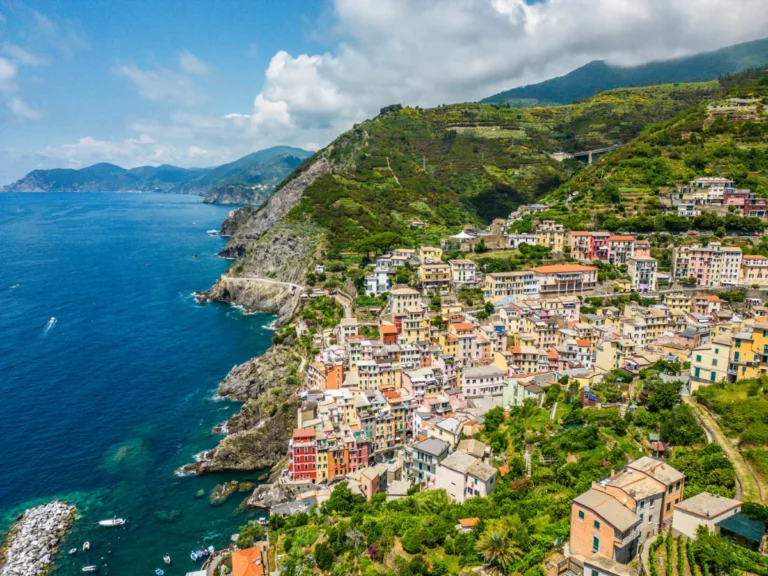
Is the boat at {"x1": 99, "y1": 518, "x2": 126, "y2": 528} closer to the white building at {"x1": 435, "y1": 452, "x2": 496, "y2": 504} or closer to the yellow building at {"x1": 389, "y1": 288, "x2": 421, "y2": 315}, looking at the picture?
the white building at {"x1": 435, "y1": 452, "x2": 496, "y2": 504}

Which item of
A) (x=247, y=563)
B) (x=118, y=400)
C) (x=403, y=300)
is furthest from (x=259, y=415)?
(x=247, y=563)

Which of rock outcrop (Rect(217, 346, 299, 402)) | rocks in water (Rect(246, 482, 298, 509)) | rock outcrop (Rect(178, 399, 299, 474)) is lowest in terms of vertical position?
rocks in water (Rect(246, 482, 298, 509))

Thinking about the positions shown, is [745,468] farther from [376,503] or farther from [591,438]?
[376,503]

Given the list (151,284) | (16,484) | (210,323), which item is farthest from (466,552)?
(151,284)

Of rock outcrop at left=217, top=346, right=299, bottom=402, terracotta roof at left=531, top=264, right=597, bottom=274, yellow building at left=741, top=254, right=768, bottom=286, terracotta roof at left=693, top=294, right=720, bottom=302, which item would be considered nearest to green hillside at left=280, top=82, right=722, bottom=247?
terracotta roof at left=531, top=264, right=597, bottom=274

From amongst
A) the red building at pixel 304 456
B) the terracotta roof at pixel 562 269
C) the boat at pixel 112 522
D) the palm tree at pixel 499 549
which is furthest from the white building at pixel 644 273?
the boat at pixel 112 522

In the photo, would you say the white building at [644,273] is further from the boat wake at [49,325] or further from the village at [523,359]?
the boat wake at [49,325]
